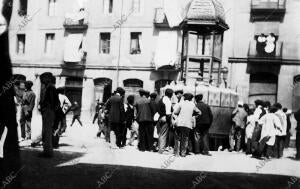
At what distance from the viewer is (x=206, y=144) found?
43.9 ft

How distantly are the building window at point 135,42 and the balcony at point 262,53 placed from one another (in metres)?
7.35

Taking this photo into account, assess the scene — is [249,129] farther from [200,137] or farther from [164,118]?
[164,118]

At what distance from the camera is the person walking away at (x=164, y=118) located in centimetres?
1299

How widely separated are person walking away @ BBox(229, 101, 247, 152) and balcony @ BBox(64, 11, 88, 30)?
64.6ft

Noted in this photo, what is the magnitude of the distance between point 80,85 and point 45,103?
2331cm

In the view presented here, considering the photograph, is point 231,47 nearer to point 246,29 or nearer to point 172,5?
point 246,29

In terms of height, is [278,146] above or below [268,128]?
below

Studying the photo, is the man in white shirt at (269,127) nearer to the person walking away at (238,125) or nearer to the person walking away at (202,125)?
the person walking away at (238,125)

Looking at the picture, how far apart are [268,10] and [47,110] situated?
67.8 ft

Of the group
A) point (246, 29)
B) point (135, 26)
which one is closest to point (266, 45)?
point (246, 29)

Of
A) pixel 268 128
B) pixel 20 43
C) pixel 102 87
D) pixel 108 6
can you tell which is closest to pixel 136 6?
pixel 108 6

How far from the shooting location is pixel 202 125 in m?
13.4

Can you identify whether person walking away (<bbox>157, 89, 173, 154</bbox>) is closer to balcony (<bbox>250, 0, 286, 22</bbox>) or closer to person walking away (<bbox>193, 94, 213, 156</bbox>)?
person walking away (<bbox>193, 94, 213, 156</bbox>)

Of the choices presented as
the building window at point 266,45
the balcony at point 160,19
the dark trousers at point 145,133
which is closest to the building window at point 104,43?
the balcony at point 160,19
